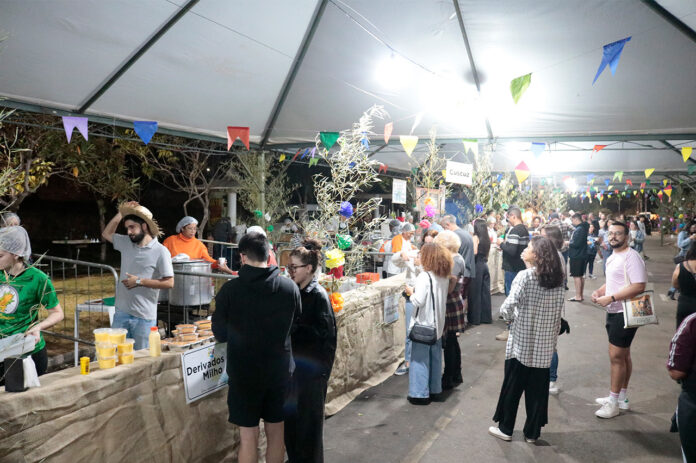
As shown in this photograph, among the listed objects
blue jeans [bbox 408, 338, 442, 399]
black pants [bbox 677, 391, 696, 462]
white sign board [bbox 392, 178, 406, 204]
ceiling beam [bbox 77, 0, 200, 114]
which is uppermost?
ceiling beam [bbox 77, 0, 200, 114]

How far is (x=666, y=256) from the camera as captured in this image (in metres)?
21.5

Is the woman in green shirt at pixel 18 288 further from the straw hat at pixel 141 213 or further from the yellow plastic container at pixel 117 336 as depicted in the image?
the straw hat at pixel 141 213

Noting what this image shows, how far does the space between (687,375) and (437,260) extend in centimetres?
222

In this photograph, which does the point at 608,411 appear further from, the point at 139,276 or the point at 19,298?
the point at 19,298

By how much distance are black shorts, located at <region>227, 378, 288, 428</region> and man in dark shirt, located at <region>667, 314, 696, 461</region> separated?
7.46 feet

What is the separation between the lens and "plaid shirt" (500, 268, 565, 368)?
12.4ft

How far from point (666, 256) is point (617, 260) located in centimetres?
2096

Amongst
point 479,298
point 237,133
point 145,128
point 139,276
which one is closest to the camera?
point 139,276

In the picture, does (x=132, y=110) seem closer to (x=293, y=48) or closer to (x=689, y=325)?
(x=293, y=48)

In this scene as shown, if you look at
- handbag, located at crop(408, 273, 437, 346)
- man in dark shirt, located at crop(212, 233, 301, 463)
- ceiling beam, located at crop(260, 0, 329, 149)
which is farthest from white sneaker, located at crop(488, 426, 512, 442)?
ceiling beam, located at crop(260, 0, 329, 149)

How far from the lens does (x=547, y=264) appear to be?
3.76 meters

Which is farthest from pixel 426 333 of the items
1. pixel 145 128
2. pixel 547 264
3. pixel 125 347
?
pixel 145 128

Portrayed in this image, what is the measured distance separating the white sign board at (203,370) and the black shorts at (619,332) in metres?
3.45

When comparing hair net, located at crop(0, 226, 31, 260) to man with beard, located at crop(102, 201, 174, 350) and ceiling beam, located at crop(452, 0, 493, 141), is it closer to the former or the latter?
man with beard, located at crop(102, 201, 174, 350)
